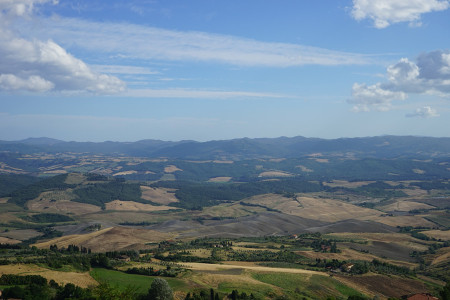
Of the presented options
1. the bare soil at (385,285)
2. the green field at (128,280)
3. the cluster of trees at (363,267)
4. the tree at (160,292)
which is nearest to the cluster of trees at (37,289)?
the green field at (128,280)

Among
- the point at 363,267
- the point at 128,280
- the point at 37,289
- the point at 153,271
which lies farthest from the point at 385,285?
the point at 37,289

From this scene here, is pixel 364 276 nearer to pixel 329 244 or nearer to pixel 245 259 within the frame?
pixel 245 259

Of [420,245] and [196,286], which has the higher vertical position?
[196,286]

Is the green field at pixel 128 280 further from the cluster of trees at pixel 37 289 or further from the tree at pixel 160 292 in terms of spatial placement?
the cluster of trees at pixel 37 289

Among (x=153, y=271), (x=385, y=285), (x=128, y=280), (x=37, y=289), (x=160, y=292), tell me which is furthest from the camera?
(x=385, y=285)

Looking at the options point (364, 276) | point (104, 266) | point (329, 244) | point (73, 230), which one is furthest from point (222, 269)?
point (73, 230)

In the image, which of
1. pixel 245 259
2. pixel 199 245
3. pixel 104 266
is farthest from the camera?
pixel 199 245

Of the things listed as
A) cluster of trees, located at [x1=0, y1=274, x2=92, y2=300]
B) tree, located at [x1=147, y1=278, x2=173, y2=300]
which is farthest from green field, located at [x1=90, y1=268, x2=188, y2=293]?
cluster of trees, located at [x1=0, y1=274, x2=92, y2=300]

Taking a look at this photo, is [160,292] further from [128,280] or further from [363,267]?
[363,267]
